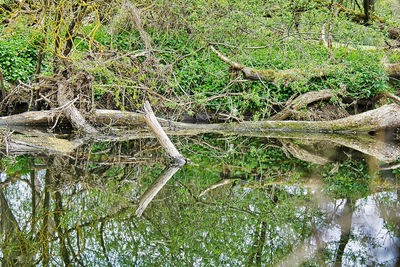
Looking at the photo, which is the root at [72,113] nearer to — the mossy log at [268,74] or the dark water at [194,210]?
the dark water at [194,210]

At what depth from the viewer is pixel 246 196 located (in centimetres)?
474

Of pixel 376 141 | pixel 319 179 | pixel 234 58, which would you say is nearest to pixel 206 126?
pixel 234 58

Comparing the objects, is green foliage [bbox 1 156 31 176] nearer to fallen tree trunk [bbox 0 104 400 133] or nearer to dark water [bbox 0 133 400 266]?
dark water [bbox 0 133 400 266]

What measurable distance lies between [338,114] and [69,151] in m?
7.99

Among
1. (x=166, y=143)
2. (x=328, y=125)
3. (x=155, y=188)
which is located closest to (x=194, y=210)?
(x=155, y=188)

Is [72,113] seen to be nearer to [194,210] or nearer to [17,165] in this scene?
[17,165]

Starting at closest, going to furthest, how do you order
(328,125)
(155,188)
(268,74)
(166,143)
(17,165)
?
(155,188) → (17,165) → (166,143) → (328,125) → (268,74)

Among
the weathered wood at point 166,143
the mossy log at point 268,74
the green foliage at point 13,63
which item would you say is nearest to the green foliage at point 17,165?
the weathered wood at point 166,143

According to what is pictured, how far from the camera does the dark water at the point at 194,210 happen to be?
316 centimetres

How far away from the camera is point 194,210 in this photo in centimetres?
414

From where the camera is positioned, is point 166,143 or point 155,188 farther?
point 166,143

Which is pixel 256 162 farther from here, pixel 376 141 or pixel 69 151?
pixel 376 141

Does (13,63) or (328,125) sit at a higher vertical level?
(13,63)

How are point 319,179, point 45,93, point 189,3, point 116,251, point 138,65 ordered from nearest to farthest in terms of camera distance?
1. point 116,251
2. point 319,179
3. point 138,65
4. point 45,93
5. point 189,3
